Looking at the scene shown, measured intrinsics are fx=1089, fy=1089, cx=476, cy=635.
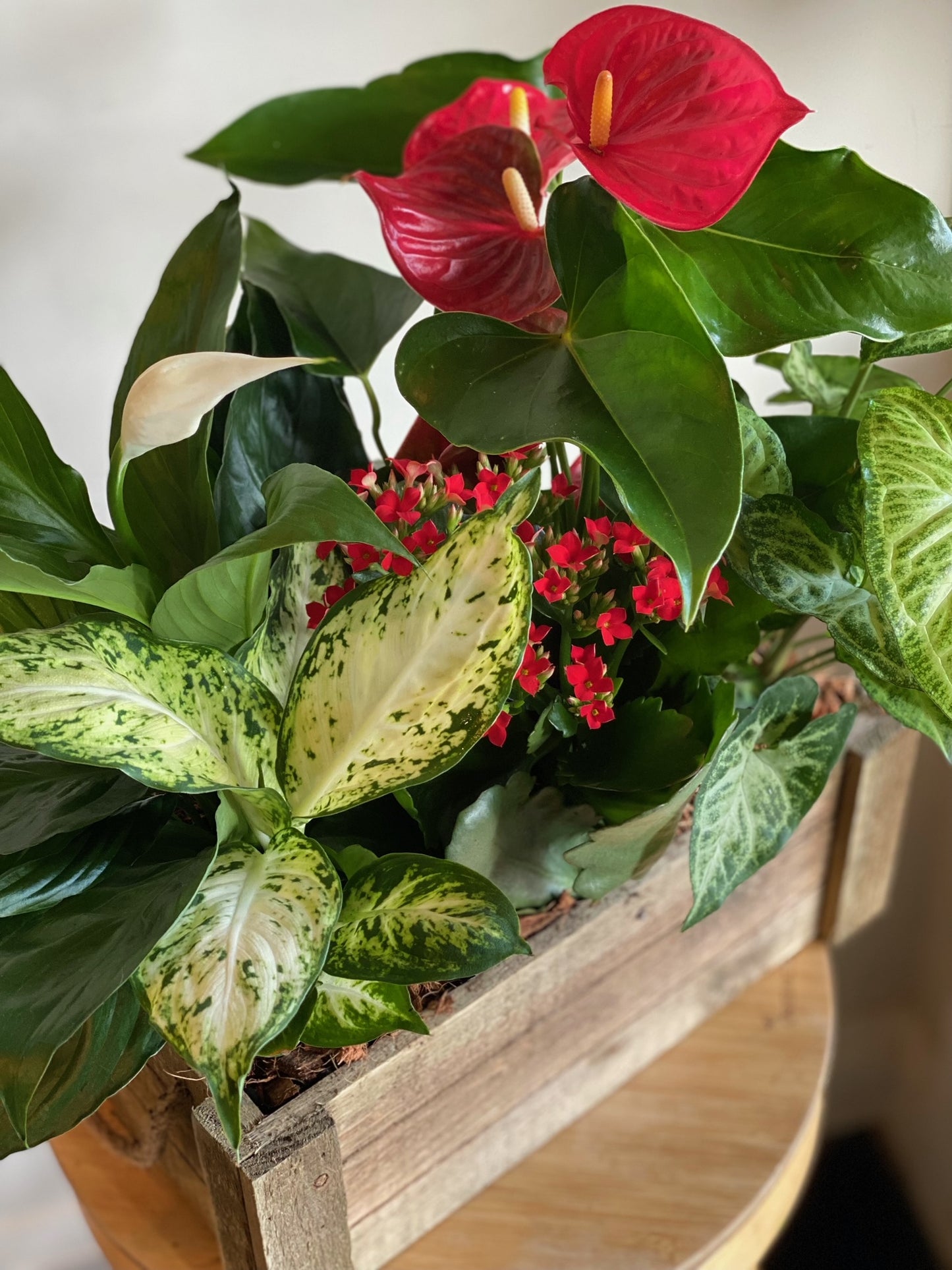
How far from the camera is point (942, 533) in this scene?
464mm

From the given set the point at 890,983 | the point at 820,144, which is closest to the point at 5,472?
the point at 820,144

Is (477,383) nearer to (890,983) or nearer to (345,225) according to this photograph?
(345,225)

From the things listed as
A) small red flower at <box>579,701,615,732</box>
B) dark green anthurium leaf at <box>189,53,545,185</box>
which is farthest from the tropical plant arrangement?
dark green anthurium leaf at <box>189,53,545,185</box>

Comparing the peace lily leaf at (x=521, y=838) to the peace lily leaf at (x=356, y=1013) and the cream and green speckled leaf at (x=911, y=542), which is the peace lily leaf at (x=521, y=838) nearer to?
the peace lily leaf at (x=356, y=1013)

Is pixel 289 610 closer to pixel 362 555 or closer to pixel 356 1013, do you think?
pixel 362 555

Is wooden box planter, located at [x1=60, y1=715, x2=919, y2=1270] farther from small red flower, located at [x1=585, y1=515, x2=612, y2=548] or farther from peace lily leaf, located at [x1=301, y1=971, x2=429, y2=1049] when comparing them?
small red flower, located at [x1=585, y1=515, x2=612, y2=548]

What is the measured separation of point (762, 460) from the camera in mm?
512

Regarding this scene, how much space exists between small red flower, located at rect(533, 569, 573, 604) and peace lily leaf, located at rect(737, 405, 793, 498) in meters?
0.11

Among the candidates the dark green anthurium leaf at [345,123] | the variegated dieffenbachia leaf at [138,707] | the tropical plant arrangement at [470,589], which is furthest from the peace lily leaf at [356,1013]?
the dark green anthurium leaf at [345,123]

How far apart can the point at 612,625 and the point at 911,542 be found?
130mm

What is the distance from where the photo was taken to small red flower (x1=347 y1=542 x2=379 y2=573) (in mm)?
478

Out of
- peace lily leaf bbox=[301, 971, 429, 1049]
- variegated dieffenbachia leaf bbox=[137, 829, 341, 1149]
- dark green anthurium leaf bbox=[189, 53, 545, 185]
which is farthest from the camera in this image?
dark green anthurium leaf bbox=[189, 53, 545, 185]

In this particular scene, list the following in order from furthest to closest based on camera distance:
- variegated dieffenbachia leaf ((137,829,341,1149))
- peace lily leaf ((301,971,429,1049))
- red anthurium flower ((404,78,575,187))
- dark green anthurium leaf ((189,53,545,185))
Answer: dark green anthurium leaf ((189,53,545,185)) < red anthurium flower ((404,78,575,187)) < peace lily leaf ((301,971,429,1049)) < variegated dieffenbachia leaf ((137,829,341,1149))

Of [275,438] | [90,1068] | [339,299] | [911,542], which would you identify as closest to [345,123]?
[339,299]
